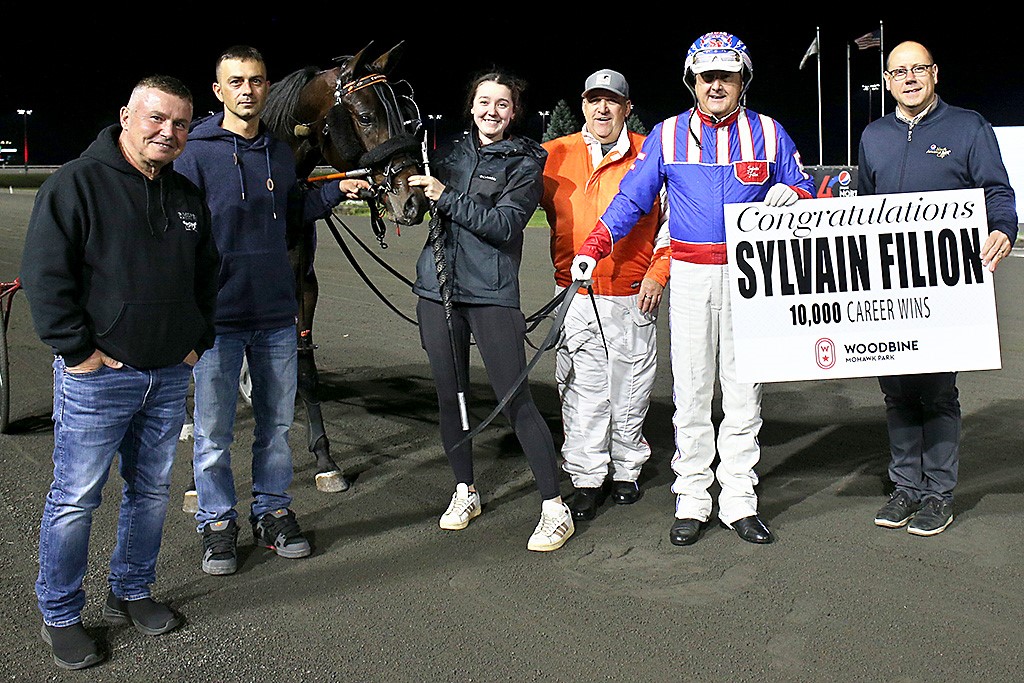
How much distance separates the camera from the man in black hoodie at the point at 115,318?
2961mm

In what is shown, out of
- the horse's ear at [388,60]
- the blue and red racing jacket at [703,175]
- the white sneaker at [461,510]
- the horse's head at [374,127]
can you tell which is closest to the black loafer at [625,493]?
the white sneaker at [461,510]

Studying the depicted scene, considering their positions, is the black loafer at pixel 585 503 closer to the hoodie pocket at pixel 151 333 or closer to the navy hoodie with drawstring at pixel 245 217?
the navy hoodie with drawstring at pixel 245 217

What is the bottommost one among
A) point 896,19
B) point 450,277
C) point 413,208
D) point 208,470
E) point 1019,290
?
point 1019,290

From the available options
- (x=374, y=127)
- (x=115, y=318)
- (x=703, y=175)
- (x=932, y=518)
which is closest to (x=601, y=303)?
(x=703, y=175)

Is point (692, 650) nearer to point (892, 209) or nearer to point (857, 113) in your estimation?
point (892, 209)

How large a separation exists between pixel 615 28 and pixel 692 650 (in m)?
42.5

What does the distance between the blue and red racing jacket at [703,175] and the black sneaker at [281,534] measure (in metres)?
1.67

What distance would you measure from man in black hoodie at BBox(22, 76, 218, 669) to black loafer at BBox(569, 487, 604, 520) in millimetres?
1850

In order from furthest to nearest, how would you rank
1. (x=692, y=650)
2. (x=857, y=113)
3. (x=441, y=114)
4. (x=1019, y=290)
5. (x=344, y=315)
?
(x=857, y=113), (x=441, y=114), (x=1019, y=290), (x=344, y=315), (x=692, y=650)

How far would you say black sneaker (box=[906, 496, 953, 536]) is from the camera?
4.19 meters

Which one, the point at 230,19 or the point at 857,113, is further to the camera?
the point at 857,113

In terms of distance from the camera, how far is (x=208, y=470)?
12.8ft

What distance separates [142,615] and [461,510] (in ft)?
4.76

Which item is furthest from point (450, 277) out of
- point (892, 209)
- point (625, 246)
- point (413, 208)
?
point (892, 209)
